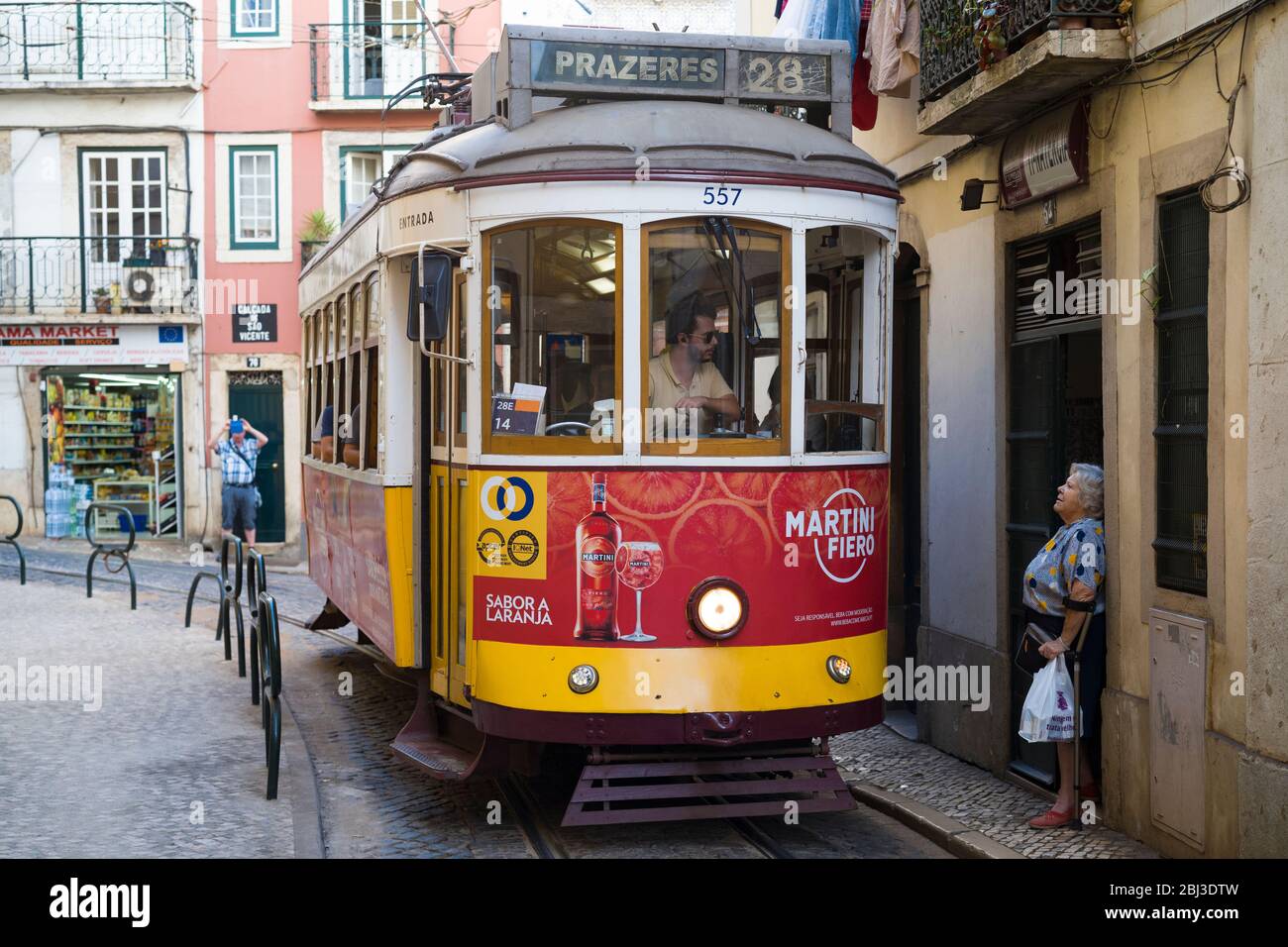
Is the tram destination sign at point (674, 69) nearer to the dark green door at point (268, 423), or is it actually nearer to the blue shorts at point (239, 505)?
the blue shorts at point (239, 505)

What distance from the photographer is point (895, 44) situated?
33.7ft

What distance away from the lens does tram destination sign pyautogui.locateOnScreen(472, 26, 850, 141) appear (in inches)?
297

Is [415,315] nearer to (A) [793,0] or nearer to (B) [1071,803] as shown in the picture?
(B) [1071,803]

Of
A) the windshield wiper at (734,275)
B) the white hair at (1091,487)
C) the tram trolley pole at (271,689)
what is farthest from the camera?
the tram trolley pole at (271,689)

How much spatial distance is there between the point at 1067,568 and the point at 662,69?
3220 millimetres

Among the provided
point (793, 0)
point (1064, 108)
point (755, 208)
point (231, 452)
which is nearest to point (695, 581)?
point (755, 208)

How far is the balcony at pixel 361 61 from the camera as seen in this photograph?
2492cm

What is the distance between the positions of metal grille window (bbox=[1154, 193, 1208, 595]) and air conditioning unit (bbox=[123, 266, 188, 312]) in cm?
1999

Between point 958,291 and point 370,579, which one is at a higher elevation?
point 958,291

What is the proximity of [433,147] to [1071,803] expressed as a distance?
15.3 feet

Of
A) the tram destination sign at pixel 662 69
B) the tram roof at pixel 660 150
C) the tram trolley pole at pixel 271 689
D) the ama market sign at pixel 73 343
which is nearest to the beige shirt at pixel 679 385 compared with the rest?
the tram roof at pixel 660 150

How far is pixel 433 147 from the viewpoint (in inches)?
317

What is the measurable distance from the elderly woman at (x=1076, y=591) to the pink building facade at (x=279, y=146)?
18417mm

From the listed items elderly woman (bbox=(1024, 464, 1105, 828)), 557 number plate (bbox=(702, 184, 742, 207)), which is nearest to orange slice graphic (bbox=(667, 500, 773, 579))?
557 number plate (bbox=(702, 184, 742, 207))
